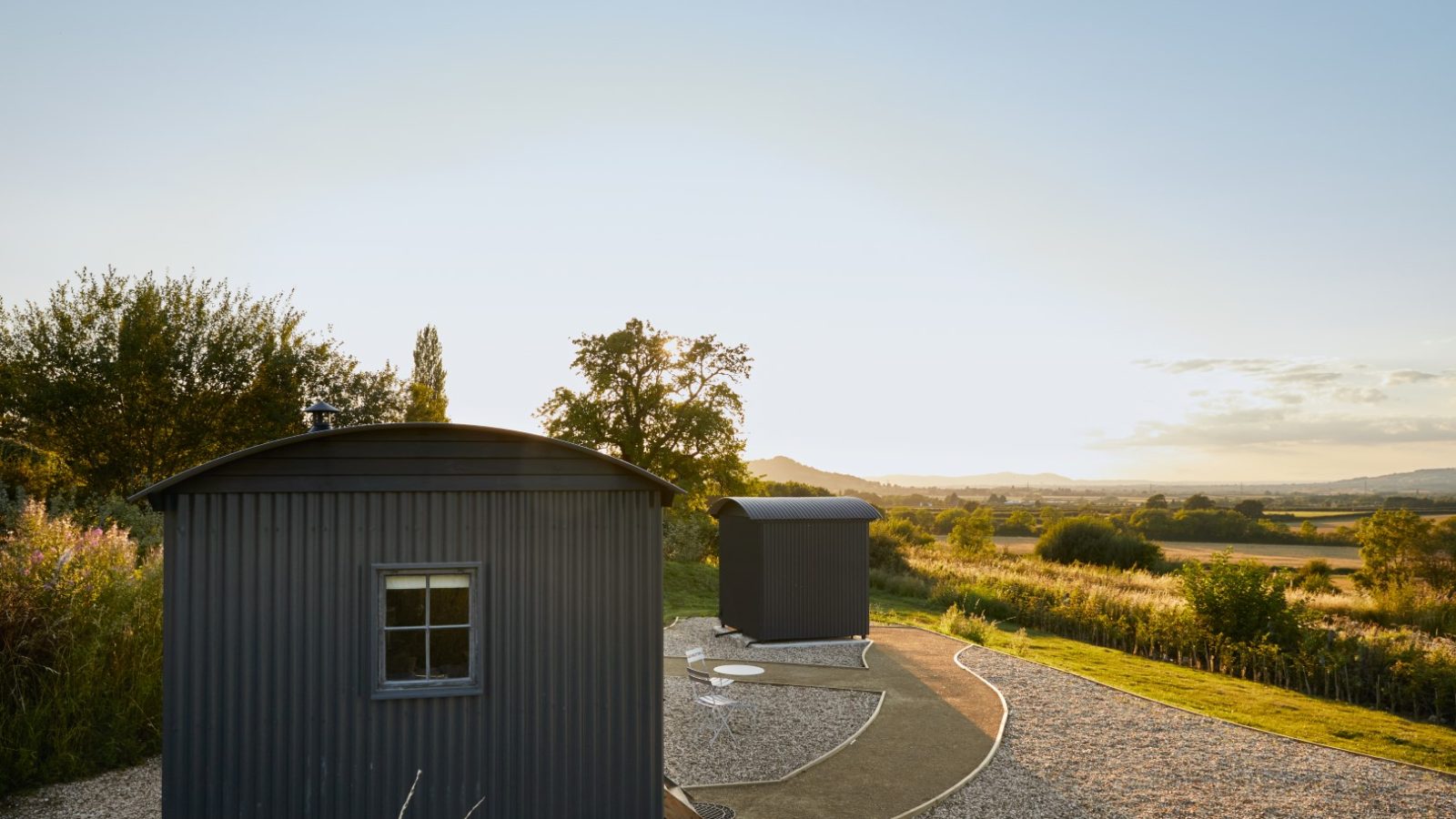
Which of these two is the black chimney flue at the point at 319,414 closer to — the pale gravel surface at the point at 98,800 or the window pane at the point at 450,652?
the window pane at the point at 450,652

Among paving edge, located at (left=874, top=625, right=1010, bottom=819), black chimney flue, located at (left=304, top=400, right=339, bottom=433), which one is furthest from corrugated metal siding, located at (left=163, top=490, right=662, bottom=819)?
paving edge, located at (left=874, top=625, right=1010, bottom=819)

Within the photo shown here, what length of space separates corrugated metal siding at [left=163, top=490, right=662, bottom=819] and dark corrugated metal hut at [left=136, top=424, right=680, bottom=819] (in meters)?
0.01

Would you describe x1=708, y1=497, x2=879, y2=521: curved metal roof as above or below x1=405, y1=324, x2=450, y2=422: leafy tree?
below

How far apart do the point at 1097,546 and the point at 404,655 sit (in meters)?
29.9

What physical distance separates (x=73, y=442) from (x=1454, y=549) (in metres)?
40.4

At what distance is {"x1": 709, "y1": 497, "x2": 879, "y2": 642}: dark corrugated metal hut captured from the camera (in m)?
14.6

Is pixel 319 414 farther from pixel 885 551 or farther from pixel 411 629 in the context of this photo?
pixel 885 551

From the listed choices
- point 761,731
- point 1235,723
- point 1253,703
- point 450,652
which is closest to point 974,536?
point 1253,703

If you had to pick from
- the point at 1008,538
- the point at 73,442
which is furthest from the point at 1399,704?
the point at 1008,538

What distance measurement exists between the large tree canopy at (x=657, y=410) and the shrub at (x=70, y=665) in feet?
70.2

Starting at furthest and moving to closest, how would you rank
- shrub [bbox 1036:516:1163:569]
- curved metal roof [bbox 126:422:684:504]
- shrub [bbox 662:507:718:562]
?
shrub [bbox 1036:516:1163:569] → shrub [bbox 662:507:718:562] → curved metal roof [bbox 126:422:684:504]

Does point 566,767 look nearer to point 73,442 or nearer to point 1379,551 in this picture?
point 73,442

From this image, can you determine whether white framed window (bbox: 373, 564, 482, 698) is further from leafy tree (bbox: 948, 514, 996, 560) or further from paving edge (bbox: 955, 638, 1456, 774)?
leafy tree (bbox: 948, 514, 996, 560)

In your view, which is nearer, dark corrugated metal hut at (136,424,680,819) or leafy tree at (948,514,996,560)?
dark corrugated metal hut at (136,424,680,819)
